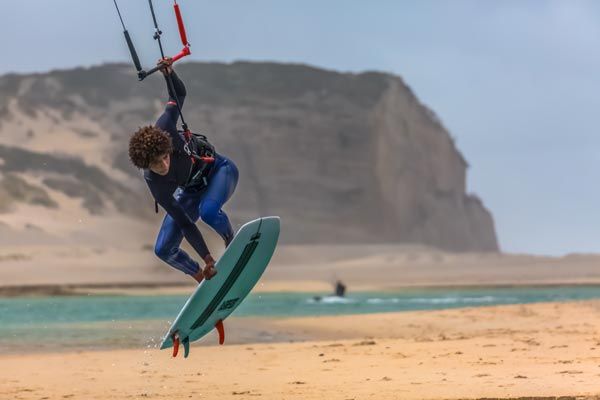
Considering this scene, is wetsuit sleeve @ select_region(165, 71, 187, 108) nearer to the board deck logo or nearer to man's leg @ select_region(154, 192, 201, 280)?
man's leg @ select_region(154, 192, 201, 280)

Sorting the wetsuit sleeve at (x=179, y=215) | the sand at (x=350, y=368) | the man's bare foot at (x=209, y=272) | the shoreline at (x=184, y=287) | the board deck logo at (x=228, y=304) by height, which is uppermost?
the shoreline at (x=184, y=287)

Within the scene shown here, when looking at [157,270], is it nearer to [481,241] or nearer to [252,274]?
[481,241]

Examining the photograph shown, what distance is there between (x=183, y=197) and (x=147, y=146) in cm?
119

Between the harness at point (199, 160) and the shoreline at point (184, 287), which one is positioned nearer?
the harness at point (199, 160)

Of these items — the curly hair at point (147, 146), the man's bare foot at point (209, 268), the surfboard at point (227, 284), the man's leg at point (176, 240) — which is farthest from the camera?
the surfboard at point (227, 284)

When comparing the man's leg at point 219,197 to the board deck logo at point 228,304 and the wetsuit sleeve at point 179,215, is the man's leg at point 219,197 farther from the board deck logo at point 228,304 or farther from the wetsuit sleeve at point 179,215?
the board deck logo at point 228,304

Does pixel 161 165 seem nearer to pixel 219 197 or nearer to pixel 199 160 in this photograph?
pixel 199 160

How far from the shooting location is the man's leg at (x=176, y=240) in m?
9.84

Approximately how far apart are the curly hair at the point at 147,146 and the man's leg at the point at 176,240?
104cm

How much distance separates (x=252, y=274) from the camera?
10.5 meters

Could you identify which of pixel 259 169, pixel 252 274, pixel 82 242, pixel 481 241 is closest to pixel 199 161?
pixel 252 274

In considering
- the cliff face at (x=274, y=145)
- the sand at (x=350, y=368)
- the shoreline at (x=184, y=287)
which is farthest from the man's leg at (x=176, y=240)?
the cliff face at (x=274, y=145)

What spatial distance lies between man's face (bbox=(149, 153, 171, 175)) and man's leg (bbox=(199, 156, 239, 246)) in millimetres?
618

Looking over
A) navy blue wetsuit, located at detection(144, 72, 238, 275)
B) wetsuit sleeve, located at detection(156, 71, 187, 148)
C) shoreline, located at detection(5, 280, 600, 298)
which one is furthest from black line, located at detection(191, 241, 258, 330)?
shoreline, located at detection(5, 280, 600, 298)
